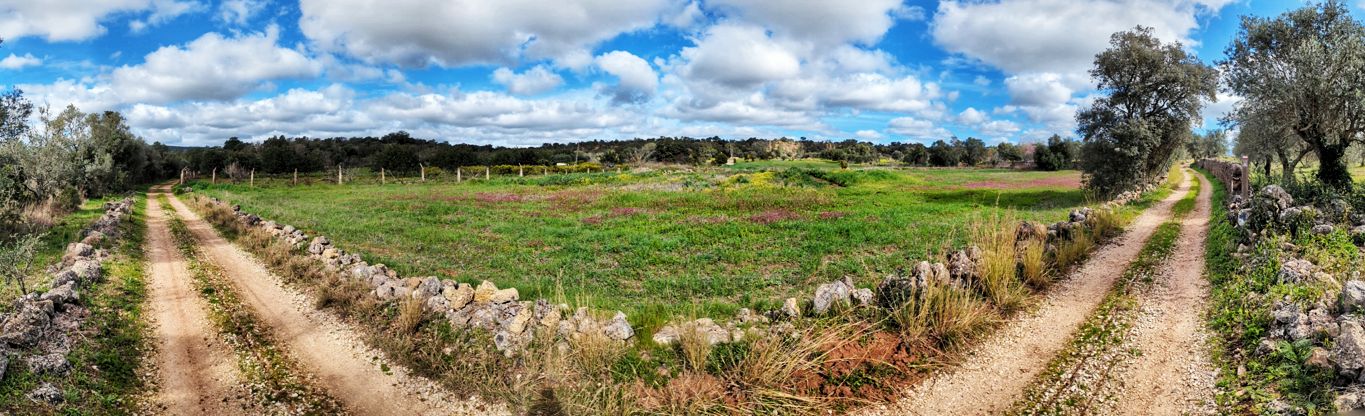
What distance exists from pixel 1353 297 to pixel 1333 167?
19.1m

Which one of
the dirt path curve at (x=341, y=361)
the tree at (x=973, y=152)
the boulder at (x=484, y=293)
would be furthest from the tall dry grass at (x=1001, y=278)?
the tree at (x=973, y=152)

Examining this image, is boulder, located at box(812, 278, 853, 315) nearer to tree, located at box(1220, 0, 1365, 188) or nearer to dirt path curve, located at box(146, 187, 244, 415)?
dirt path curve, located at box(146, 187, 244, 415)

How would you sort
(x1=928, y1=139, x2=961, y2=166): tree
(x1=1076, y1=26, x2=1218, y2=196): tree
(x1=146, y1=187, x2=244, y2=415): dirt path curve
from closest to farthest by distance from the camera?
(x1=146, y1=187, x2=244, y2=415): dirt path curve
(x1=1076, y1=26, x2=1218, y2=196): tree
(x1=928, y1=139, x2=961, y2=166): tree

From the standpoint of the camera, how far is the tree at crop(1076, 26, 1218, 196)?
26.2 m

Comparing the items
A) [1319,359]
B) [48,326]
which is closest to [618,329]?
[1319,359]


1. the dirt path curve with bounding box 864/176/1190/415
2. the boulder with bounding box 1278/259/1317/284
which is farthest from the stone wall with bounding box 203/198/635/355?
the boulder with bounding box 1278/259/1317/284

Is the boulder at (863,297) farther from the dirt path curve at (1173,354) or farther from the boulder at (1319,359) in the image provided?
the boulder at (1319,359)

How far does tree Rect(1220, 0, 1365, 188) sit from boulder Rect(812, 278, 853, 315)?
18.8 m

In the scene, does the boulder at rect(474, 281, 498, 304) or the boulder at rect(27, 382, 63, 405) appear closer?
the boulder at rect(27, 382, 63, 405)

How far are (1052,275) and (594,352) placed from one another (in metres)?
9.24

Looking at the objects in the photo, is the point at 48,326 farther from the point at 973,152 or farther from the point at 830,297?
the point at 973,152

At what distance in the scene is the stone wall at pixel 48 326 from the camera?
7.10 metres

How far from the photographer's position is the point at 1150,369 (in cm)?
693

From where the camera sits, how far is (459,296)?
9.30 meters
